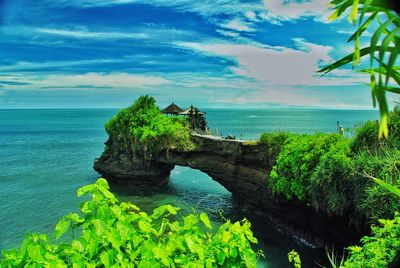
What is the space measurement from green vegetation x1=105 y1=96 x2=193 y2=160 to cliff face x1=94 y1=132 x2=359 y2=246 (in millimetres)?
560

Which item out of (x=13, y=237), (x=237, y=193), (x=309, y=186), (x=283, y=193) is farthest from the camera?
(x=237, y=193)

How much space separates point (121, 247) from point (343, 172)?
948cm

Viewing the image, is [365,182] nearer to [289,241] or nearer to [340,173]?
[340,173]

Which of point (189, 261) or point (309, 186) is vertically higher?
point (189, 261)

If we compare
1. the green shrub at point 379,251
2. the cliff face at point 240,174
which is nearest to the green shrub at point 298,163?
the cliff face at point 240,174

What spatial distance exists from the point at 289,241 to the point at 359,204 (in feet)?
19.2

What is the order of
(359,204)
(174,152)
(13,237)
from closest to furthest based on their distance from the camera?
(359,204), (13,237), (174,152)

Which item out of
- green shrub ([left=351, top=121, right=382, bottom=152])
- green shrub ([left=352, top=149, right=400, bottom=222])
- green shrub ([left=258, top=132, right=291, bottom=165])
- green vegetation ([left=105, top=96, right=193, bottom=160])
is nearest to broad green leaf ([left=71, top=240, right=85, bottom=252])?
green shrub ([left=352, top=149, right=400, bottom=222])

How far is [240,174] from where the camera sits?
18.6 m

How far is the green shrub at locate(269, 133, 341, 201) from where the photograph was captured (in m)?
12.7

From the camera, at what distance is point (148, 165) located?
23.8 m

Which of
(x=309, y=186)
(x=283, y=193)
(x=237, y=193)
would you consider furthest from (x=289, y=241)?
(x=237, y=193)

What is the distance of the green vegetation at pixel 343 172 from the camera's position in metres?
9.09

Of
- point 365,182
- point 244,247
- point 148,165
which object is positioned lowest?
point 148,165
